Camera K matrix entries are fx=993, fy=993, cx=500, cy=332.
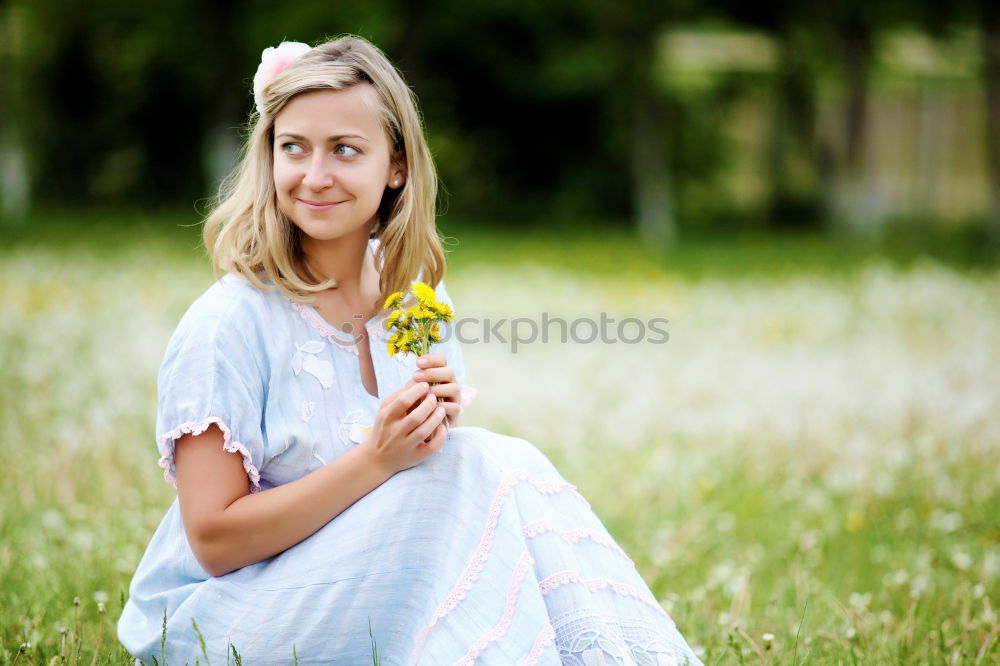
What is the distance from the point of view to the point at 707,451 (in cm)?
510

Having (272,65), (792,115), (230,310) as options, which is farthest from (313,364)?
(792,115)

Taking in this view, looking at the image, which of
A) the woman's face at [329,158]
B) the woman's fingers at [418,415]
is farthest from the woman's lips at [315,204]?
the woman's fingers at [418,415]

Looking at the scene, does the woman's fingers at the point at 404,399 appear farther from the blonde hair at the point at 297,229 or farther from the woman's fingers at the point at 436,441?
the blonde hair at the point at 297,229

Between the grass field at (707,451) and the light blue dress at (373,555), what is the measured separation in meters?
0.18

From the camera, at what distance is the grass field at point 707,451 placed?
10.3 feet

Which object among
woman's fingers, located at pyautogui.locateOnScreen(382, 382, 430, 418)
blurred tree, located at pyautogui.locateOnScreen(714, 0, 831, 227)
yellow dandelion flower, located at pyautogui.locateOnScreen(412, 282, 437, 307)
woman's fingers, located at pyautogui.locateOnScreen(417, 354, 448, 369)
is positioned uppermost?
yellow dandelion flower, located at pyautogui.locateOnScreen(412, 282, 437, 307)

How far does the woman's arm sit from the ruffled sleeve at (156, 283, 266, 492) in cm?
4

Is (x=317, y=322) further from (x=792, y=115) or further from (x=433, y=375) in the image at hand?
(x=792, y=115)

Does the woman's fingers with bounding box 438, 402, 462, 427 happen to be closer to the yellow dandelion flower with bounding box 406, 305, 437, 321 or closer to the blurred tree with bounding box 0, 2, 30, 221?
the yellow dandelion flower with bounding box 406, 305, 437, 321

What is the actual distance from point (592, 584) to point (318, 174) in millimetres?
→ 1126

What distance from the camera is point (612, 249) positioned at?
14656 millimetres

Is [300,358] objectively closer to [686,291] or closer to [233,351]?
[233,351]

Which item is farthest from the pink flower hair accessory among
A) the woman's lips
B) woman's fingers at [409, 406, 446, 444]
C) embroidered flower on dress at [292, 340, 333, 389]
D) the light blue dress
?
woman's fingers at [409, 406, 446, 444]

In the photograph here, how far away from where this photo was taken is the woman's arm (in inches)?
82.7
